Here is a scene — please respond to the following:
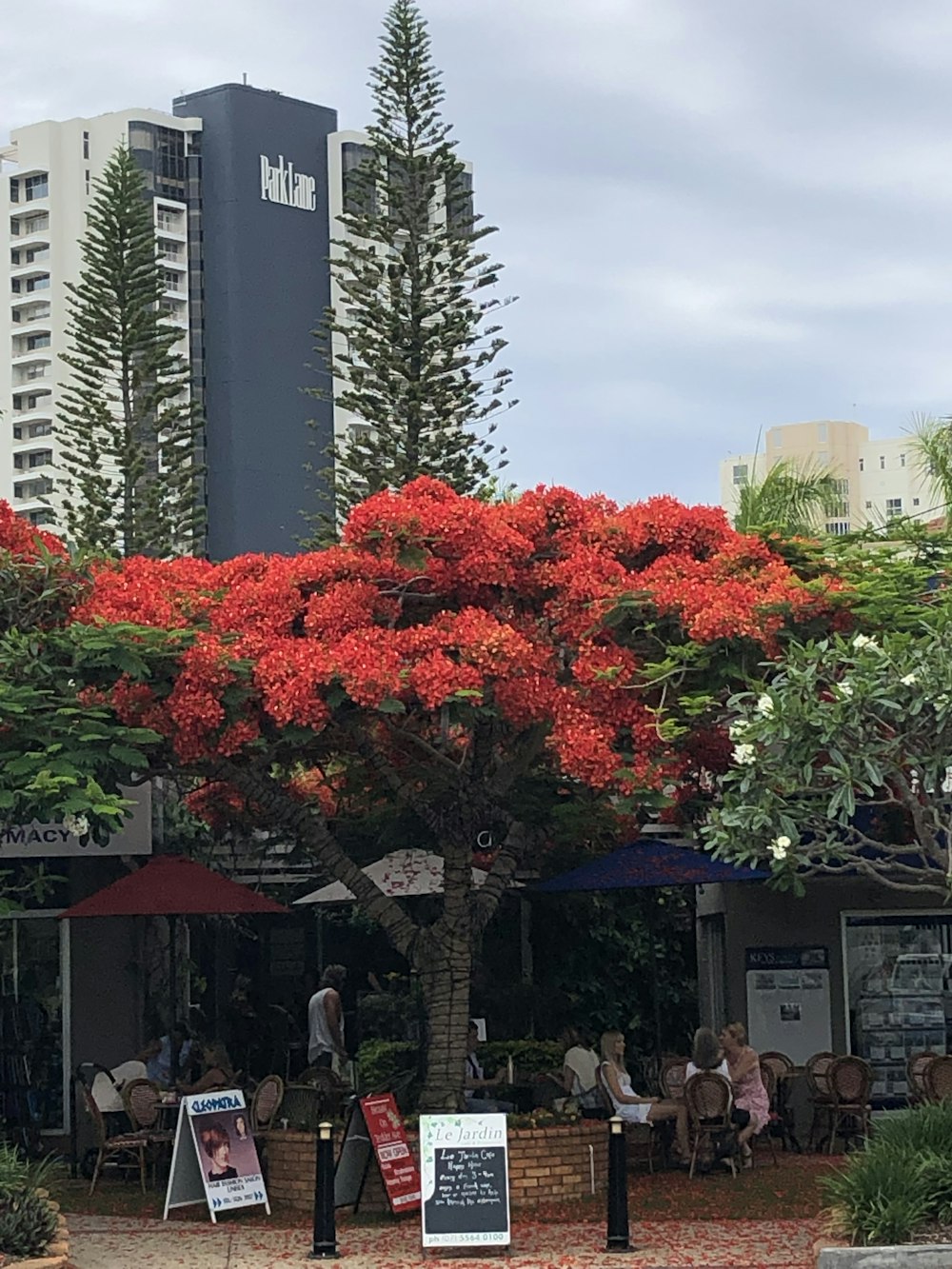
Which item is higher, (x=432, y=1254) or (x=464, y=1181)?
(x=464, y=1181)

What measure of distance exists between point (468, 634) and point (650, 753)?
4.43 feet

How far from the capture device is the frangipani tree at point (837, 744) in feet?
33.2

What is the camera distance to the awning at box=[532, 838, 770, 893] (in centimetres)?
1580

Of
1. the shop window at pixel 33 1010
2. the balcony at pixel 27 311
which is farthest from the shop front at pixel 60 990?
the balcony at pixel 27 311

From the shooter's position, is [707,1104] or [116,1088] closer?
[707,1104]

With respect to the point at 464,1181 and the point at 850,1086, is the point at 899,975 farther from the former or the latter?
the point at 464,1181

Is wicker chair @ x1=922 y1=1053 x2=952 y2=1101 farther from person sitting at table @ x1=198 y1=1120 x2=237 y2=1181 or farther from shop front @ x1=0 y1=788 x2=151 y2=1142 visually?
shop front @ x1=0 y1=788 x2=151 y2=1142

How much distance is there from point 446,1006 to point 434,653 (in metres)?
2.81

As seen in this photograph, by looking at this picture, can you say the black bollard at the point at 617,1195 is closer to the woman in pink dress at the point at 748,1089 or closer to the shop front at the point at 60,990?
the woman in pink dress at the point at 748,1089

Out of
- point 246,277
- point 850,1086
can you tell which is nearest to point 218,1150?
point 850,1086

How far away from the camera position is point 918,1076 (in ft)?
50.9

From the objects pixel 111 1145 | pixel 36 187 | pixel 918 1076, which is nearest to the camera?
pixel 111 1145

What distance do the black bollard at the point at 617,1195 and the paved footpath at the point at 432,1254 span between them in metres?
0.12

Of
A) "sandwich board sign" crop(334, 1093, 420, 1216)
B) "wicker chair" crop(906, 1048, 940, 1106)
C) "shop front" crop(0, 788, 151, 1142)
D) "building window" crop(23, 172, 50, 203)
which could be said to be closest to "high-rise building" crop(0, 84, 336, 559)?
"building window" crop(23, 172, 50, 203)
